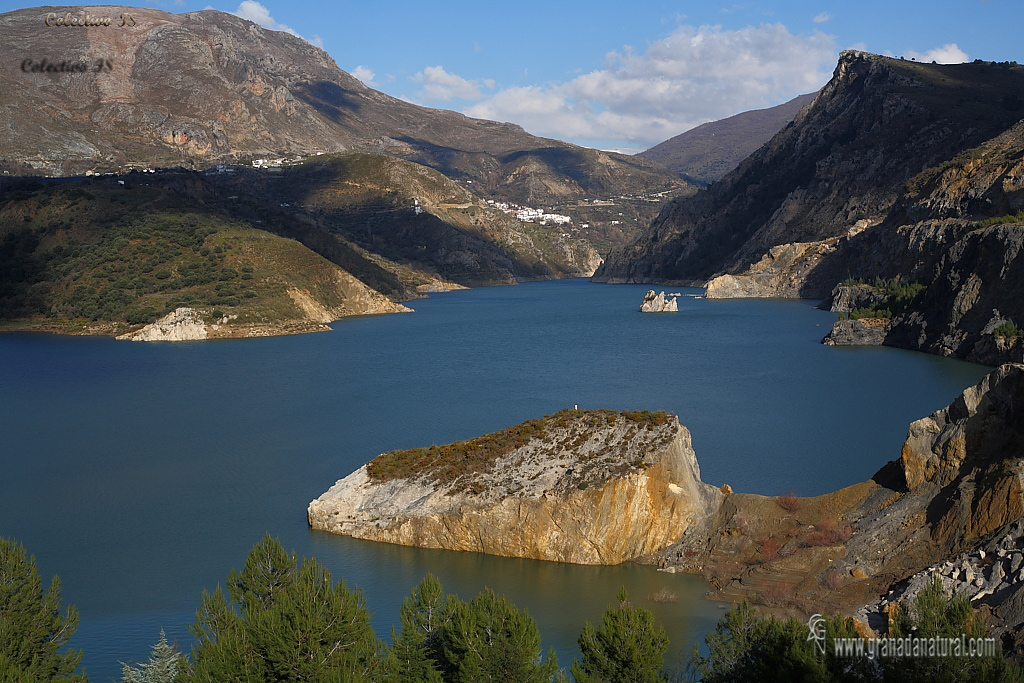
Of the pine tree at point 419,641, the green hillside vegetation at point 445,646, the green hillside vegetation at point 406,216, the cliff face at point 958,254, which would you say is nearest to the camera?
the green hillside vegetation at point 445,646

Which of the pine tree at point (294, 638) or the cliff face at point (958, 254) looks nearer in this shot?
the pine tree at point (294, 638)

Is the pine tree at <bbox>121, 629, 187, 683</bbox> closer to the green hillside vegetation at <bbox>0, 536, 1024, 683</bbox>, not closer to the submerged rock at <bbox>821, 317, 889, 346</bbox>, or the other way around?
the green hillside vegetation at <bbox>0, 536, 1024, 683</bbox>

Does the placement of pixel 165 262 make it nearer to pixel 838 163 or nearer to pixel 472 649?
pixel 472 649

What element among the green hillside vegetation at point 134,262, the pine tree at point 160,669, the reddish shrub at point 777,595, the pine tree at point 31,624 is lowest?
the reddish shrub at point 777,595

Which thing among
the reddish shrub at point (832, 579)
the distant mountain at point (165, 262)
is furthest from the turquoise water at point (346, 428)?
the distant mountain at point (165, 262)

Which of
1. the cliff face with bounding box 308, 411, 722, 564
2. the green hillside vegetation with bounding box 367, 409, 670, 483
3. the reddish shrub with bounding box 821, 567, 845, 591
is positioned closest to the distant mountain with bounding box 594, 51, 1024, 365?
the green hillside vegetation with bounding box 367, 409, 670, 483

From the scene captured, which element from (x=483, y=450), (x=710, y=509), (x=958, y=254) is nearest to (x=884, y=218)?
(x=958, y=254)

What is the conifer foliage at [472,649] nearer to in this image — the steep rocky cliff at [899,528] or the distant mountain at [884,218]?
the steep rocky cliff at [899,528]

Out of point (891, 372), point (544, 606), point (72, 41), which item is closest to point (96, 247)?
point (891, 372)
